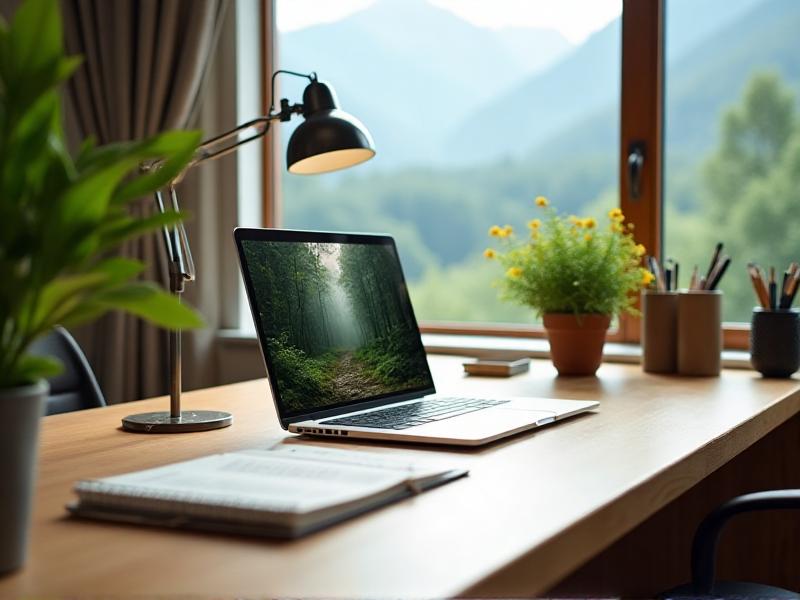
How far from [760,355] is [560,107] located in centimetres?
128

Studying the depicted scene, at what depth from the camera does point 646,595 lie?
1.91m

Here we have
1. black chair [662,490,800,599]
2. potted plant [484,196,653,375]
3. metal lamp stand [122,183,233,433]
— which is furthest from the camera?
potted plant [484,196,653,375]

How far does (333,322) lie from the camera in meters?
1.37

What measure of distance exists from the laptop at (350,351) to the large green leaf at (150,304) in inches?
20.2

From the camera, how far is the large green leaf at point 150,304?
655 mm

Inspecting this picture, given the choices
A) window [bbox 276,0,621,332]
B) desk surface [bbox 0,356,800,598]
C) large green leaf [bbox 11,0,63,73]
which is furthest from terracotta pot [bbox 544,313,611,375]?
large green leaf [bbox 11,0,63,73]

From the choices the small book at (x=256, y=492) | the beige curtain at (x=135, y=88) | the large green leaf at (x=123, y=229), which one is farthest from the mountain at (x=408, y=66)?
the large green leaf at (x=123, y=229)

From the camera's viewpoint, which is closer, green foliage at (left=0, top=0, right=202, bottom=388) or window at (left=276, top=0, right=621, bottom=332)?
green foliage at (left=0, top=0, right=202, bottom=388)

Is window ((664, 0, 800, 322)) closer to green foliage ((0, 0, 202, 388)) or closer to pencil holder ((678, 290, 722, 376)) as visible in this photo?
pencil holder ((678, 290, 722, 376))

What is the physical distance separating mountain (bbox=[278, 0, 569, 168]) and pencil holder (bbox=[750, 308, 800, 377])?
1.34 meters

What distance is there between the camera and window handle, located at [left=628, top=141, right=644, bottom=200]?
2371 mm

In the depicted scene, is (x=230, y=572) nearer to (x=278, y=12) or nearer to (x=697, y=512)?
(x=697, y=512)

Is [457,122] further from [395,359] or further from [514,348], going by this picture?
[395,359]

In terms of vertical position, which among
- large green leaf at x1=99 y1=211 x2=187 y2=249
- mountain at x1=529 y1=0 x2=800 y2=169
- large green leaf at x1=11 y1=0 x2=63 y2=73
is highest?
mountain at x1=529 y1=0 x2=800 y2=169
